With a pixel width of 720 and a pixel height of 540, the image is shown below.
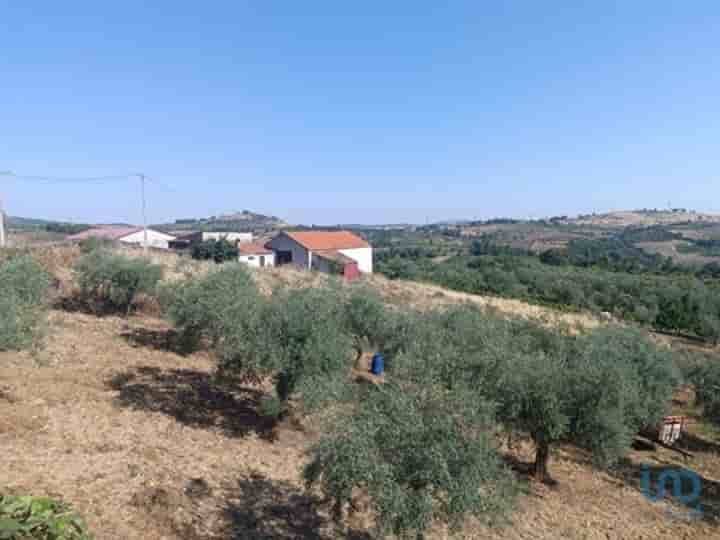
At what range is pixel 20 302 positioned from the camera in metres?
11.8

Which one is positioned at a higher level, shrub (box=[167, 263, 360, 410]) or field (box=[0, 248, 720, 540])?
shrub (box=[167, 263, 360, 410])

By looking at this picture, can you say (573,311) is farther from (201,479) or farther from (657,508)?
(201,479)

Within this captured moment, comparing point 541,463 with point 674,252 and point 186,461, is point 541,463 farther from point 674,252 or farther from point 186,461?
point 674,252

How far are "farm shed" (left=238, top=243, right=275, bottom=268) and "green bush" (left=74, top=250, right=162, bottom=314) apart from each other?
2617 centimetres

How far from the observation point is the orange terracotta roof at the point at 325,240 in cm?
5018

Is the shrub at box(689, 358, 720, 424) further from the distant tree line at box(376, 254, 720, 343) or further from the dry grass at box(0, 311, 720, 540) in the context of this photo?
the distant tree line at box(376, 254, 720, 343)

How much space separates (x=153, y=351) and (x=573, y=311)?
40420 mm

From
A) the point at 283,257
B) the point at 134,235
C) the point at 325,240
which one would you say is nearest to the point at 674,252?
the point at 325,240

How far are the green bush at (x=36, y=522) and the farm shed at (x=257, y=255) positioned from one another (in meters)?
45.2

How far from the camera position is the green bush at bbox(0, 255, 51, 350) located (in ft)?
34.0

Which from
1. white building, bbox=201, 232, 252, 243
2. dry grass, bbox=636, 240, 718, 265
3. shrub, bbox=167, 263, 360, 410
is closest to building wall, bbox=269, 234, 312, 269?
white building, bbox=201, 232, 252, 243

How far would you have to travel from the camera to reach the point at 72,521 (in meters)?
3.42

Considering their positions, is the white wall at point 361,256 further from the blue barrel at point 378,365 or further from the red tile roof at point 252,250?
the blue barrel at point 378,365

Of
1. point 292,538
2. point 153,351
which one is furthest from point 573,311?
point 292,538
